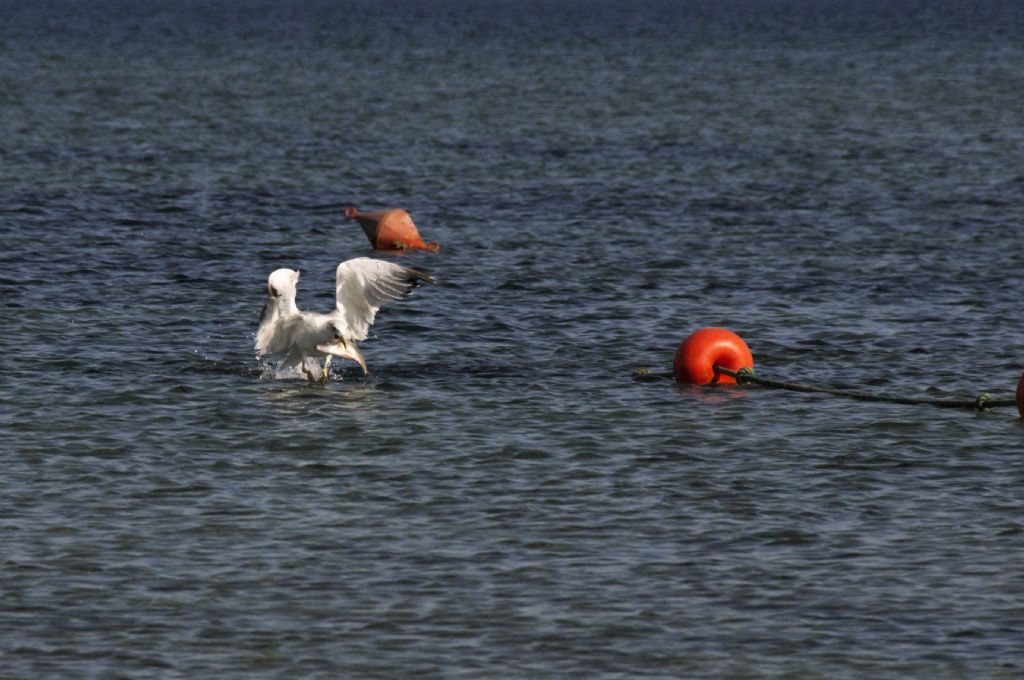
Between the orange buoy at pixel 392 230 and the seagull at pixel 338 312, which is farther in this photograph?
the orange buoy at pixel 392 230

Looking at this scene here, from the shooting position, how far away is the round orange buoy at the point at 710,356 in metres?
23.6

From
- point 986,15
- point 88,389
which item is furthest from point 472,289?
point 986,15

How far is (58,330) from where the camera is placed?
88.1ft

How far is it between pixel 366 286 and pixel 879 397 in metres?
6.03

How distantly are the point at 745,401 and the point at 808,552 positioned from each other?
6.30m

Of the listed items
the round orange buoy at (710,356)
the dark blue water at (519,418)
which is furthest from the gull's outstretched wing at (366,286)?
the round orange buoy at (710,356)

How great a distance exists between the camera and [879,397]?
22.1 metres

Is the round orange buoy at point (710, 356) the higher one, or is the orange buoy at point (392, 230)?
the orange buoy at point (392, 230)

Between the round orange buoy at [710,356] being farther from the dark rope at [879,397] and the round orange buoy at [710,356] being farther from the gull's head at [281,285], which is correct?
the gull's head at [281,285]

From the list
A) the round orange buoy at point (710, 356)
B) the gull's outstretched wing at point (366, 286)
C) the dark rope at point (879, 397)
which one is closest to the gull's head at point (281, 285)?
the gull's outstretched wing at point (366, 286)

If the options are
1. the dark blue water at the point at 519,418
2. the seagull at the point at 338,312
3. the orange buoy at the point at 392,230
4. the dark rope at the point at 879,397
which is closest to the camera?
the dark blue water at the point at 519,418

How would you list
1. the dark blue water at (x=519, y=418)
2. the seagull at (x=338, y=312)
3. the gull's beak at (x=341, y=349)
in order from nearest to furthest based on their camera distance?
the dark blue water at (x=519, y=418) < the gull's beak at (x=341, y=349) < the seagull at (x=338, y=312)

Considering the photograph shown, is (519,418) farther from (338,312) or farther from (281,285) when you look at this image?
(281,285)

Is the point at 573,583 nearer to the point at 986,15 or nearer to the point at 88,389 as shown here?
the point at 88,389
